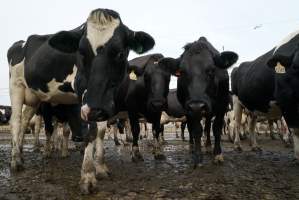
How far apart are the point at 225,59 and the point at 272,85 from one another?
158cm

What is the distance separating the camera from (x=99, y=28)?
5.24m

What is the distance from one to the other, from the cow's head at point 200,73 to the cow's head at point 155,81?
1.98 feet

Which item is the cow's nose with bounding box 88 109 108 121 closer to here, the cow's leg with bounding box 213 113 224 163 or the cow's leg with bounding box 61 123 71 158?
the cow's leg with bounding box 213 113 224 163

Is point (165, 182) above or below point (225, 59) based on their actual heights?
below

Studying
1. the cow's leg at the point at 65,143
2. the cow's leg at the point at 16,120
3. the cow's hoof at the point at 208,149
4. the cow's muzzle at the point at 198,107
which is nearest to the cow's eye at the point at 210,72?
the cow's muzzle at the point at 198,107

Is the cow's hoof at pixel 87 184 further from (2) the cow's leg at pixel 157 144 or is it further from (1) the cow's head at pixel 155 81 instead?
(2) the cow's leg at pixel 157 144

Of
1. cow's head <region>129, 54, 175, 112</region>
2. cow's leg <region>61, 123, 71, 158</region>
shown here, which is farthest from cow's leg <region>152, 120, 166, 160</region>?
cow's leg <region>61, 123, 71, 158</region>

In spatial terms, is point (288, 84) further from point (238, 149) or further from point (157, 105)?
point (238, 149)

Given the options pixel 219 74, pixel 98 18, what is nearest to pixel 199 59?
pixel 219 74

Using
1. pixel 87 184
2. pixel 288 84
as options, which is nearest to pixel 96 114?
pixel 87 184

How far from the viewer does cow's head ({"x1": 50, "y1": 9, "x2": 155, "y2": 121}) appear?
4679 millimetres

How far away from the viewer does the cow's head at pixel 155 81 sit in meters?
8.65

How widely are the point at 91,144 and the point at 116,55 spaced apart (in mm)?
1218

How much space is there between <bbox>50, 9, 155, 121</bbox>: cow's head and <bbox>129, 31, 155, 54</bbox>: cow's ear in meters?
0.03
